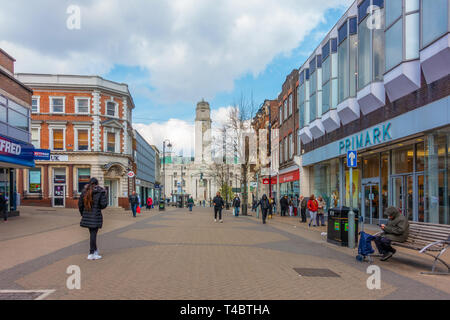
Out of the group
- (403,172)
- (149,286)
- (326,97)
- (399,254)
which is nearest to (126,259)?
(149,286)

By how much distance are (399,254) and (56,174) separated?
35.0 metres

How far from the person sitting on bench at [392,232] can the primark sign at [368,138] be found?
7945mm

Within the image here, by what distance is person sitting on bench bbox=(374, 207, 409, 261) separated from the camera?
8.88m

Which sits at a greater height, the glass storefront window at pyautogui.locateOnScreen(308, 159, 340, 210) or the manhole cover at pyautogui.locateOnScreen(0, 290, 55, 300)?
the glass storefront window at pyautogui.locateOnScreen(308, 159, 340, 210)

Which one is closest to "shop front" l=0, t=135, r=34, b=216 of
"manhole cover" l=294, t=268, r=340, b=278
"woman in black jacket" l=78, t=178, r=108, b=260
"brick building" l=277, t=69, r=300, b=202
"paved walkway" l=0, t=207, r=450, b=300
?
"paved walkway" l=0, t=207, r=450, b=300

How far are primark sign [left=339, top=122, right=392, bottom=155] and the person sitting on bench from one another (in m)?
7.94

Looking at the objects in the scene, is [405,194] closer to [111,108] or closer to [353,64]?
[353,64]

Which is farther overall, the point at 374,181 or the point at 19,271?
the point at 374,181

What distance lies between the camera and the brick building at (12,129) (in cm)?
1959

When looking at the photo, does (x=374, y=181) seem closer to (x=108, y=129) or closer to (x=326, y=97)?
(x=326, y=97)

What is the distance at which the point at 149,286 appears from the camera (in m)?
6.40

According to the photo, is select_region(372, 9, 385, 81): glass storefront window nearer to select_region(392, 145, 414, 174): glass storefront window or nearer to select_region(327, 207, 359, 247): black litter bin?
select_region(392, 145, 414, 174): glass storefront window

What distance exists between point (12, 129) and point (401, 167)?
63.7 ft

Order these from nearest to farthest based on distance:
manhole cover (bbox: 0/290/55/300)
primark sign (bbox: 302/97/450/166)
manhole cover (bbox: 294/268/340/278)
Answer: manhole cover (bbox: 0/290/55/300) → manhole cover (bbox: 294/268/340/278) → primark sign (bbox: 302/97/450/166)
